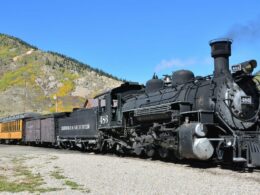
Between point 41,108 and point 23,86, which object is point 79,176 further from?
point 23,86

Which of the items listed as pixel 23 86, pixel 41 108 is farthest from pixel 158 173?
pixel 23 86

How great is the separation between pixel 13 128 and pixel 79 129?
73.9ft

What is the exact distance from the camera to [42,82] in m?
104

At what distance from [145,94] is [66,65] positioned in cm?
10021

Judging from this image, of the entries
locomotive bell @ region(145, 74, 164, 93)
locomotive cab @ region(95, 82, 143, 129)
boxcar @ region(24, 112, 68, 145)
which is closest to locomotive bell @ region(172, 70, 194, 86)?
locomotive bell @ region(145, 74, 164, 93)

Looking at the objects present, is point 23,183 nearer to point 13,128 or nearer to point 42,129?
point 42,129

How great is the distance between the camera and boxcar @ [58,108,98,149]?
80.2ft

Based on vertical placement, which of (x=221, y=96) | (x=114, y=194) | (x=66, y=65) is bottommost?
(x=114, y=194)

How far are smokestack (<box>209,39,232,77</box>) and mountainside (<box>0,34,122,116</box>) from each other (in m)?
71.7

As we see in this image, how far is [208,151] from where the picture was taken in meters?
13.6

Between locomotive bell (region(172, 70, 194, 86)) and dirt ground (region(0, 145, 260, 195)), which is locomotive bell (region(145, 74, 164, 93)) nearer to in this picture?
locomotive bell (region(172, 70, 194, 86))

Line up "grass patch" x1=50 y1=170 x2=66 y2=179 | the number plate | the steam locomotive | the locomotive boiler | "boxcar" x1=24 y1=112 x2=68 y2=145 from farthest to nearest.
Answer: "boxcar" x1=24 y1=112 x2=68 y2=145, the number plate, the steam locomotive, the locomotive boiler, "grass patch" x1=50 y1=170 x2=66 y2=179

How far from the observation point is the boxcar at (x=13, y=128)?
144 feet

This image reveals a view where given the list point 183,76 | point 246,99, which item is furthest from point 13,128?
point 246,99
